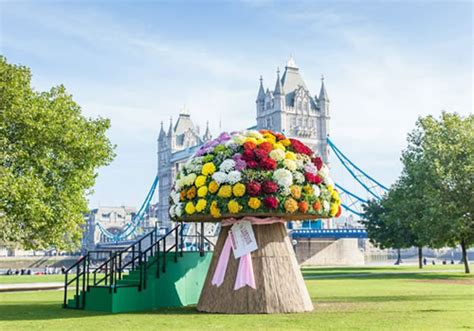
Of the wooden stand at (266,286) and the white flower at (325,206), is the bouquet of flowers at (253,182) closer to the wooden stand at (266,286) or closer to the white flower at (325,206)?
the white flower at (325,206)

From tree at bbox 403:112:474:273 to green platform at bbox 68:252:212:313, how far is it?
77.9ft

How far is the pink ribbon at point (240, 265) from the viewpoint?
16.4 m

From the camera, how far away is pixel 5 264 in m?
130

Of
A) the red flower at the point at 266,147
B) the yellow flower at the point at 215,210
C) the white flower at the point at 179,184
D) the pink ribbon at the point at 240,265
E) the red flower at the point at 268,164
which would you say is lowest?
the pink ribbon at the point at 240,265

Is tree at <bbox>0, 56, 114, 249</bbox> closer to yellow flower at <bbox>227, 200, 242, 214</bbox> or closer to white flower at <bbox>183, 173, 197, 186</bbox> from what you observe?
white flower at <bbox>183, 173, 197, 186</bbox>

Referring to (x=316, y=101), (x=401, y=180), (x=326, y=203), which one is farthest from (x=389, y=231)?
(x=316, y=101)

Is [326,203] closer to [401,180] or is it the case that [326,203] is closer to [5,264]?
[401,180]

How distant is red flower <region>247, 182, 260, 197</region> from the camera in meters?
15.8

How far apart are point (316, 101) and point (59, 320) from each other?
133 meters

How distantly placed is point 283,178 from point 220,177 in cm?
172

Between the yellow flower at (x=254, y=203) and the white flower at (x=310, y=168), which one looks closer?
the yellow flower at (x=254, y=203)

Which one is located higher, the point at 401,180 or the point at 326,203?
the point at 401,180

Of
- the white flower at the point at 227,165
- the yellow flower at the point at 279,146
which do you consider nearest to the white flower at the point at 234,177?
the white flower at the point at 227,165

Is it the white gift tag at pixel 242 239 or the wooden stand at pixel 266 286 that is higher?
the white gift tag at pixel 242 239
